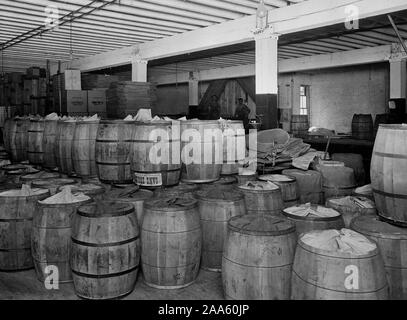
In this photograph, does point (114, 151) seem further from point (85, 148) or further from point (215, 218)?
point (215, 218)

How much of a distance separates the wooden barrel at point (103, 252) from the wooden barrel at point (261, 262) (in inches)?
35.3

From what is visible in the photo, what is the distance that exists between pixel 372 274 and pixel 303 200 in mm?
2750

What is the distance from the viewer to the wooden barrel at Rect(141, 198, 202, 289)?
10.9ft

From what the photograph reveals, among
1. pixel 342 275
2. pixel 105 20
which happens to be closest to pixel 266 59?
pixel 105 20

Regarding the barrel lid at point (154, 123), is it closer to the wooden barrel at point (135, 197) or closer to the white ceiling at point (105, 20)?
the wooden barrel at point (135, 197)

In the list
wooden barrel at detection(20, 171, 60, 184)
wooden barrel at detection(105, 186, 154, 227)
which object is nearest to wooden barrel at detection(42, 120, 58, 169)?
wooden barrel at detection(20, 171, 60, 184)

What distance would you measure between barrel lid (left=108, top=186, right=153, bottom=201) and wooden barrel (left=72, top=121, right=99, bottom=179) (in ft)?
3.22

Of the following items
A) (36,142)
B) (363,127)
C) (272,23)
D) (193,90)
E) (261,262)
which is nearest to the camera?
(261,262)

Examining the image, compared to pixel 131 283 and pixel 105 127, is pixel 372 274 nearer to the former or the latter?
pixel 131 283

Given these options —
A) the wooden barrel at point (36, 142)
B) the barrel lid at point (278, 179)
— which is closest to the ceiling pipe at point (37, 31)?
the wooden barrel at point (36, 142)

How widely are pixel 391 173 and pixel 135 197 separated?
2.33 meters

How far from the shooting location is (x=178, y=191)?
4.13 meters

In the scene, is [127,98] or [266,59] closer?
[266,59]

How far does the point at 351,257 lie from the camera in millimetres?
2361
